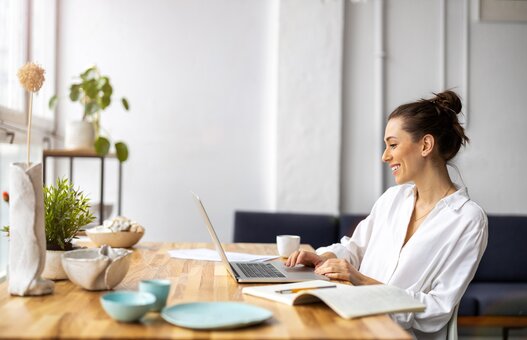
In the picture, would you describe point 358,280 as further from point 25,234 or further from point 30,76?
point 30,76

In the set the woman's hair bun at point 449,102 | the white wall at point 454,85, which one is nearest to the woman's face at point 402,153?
the woman's hair bun at point 449,102

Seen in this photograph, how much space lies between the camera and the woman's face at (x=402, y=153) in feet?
6.55

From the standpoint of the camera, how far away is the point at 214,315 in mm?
Answer: 1146

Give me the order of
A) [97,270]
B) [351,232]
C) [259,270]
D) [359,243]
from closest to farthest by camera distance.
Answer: [97,270]
[259,270]
[359,243]
[351,232]

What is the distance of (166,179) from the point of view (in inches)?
147

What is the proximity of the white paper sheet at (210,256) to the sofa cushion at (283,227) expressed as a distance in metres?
1.35

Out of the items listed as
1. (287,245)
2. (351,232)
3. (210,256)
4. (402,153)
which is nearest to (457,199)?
(402,153)

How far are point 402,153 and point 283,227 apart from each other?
162 cm

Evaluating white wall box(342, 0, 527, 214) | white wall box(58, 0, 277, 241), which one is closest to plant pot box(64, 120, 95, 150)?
white wall box(58, 0, 277, 241)

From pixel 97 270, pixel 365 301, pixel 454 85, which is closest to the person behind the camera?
pixel 365 301

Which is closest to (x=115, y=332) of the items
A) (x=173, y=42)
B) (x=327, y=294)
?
(x=327, y=294)

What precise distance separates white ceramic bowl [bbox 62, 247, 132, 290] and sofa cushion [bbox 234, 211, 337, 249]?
85.4 inches

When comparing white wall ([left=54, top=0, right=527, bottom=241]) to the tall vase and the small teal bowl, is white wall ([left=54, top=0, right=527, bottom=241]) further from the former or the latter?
the small teal bowl

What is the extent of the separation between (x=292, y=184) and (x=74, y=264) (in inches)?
96.2
